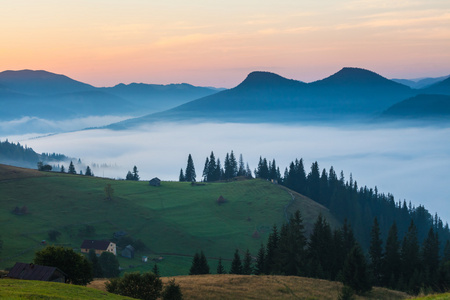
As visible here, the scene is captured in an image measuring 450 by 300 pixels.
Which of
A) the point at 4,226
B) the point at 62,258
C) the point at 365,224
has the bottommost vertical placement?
the point at 365,224

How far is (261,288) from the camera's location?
1652 inches

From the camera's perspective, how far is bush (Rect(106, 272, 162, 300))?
3384 centimetres

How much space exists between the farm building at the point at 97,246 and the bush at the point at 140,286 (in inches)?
2342

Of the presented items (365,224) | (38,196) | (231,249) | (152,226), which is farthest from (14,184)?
(365,224)

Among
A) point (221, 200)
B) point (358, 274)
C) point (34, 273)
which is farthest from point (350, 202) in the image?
point (34, 273)

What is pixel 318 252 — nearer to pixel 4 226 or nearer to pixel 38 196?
pixel 4 226

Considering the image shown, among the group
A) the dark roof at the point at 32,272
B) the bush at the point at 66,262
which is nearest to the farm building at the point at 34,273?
the dark roof at the point at 32,272

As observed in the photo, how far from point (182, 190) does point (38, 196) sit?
48250 millimetres

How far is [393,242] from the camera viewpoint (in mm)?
63938

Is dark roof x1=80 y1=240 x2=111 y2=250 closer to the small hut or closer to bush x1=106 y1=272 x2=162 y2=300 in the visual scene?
the small hut

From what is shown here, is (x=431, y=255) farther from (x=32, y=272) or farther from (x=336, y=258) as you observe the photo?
(x=32, y=272)

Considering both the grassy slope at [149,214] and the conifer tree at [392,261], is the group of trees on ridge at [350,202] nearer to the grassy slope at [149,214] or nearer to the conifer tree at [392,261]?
the grassy slope at [149,214]

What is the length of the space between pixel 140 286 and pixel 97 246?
62.5 meters

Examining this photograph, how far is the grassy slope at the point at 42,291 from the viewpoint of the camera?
22.2 m
